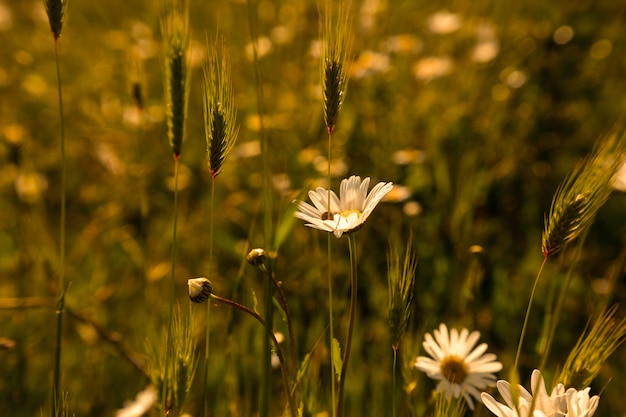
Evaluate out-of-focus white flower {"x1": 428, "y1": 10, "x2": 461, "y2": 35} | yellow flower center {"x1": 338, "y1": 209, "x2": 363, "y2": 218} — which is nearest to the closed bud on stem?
yellow flower center {"x1": 338, "y1": 209, "x2": 363, "y2": 218}

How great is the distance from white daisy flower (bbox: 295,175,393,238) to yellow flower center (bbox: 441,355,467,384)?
0.30 metres

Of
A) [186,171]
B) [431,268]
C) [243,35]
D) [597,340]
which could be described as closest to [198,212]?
[186,171]

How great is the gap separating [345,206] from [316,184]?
76 centimetres

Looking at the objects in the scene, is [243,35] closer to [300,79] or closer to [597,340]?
[300,79]

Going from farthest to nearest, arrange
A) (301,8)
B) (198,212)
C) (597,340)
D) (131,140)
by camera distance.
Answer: (301,8), (131,140), (198,212), (597,340)

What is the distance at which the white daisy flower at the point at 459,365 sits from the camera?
92 centimetres

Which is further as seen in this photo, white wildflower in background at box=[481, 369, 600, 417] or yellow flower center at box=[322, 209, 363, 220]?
yellow flower center at box=[322, 209, 363, 220]

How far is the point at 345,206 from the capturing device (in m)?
0.84

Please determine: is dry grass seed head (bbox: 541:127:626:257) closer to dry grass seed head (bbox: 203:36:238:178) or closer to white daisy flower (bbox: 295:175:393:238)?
white daisy flower (bbox: 295:175:393:238)

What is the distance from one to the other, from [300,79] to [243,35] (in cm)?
61

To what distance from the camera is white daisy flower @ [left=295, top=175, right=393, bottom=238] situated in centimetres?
74

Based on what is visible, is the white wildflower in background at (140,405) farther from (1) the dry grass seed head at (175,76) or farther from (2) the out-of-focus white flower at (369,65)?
(2) the out-of-focus white flower at (369,65)

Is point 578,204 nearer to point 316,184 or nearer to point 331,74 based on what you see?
point 331,74

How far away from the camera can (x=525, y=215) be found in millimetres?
1702
